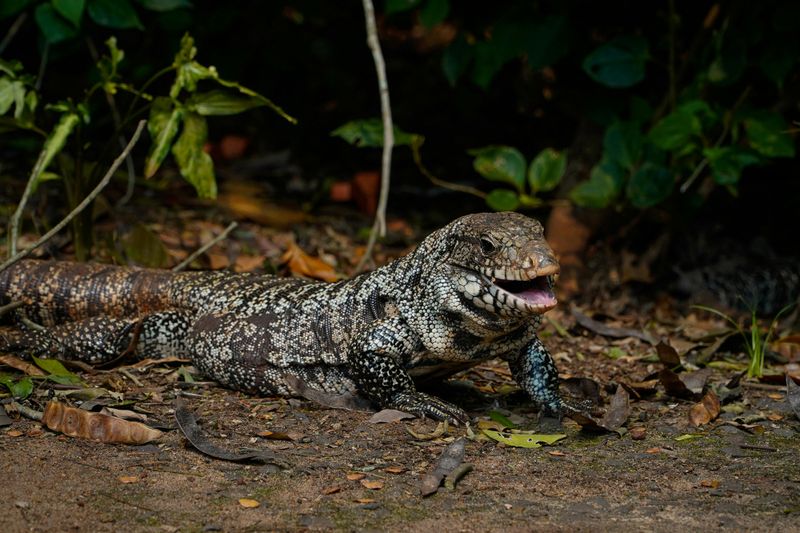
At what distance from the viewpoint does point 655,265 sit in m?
10.3

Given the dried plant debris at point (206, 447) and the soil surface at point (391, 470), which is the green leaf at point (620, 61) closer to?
the soil surface at point (391, 470)

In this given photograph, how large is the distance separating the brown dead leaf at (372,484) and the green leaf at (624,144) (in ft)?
16.2

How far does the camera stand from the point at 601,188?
930 centimetres

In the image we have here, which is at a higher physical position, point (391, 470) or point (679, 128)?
point (679, 128)

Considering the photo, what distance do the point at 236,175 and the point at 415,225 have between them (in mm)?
2118

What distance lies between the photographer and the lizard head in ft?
19.1

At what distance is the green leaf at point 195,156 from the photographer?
773 cm

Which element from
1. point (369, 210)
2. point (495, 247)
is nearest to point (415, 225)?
point (369, 210)

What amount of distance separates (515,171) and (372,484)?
475 centimetres

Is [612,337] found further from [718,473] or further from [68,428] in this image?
[68,428]

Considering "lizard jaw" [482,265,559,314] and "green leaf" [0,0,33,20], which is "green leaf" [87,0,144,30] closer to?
"green leaf" [0,0,33,20]

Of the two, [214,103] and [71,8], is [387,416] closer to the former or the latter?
[214,103]

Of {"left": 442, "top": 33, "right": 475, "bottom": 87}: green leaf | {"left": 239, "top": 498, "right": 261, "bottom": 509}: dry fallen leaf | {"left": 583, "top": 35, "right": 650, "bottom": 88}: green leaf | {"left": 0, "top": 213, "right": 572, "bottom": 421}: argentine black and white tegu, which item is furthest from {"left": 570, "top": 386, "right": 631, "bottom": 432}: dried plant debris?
{"left": 442, "top": 33, "right": 475, "bottom": 87}: green leaf

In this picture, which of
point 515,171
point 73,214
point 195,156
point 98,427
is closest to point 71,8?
point 195,156
